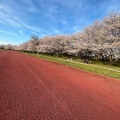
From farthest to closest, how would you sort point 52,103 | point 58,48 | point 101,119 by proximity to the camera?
1. point 58,48
2. point 52,103
3. point 101,119

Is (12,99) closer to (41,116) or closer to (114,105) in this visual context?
(41,116)

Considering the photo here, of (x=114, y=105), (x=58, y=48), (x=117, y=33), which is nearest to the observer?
(x=114, y=105)

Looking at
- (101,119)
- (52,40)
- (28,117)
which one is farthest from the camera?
(52,40)

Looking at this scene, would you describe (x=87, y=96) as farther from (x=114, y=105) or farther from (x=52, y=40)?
(x=52, y=40)

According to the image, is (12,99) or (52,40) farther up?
(52,40)

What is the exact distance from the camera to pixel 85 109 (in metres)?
4.25

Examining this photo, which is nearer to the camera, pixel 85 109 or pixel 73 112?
A: pixel 73 112

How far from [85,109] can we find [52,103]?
126cm

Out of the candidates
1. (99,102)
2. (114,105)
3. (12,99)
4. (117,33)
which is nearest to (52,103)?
(12,99)

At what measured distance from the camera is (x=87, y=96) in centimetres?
552

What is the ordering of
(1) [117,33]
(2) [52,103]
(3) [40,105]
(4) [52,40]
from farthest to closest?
(4) [52,40], (1) [117,33], (2) [52,103], (3) [40,105]

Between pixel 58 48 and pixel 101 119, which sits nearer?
pixel 101 119

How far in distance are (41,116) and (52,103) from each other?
3.20ft

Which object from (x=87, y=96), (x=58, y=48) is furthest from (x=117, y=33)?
(x=58, y=48)
